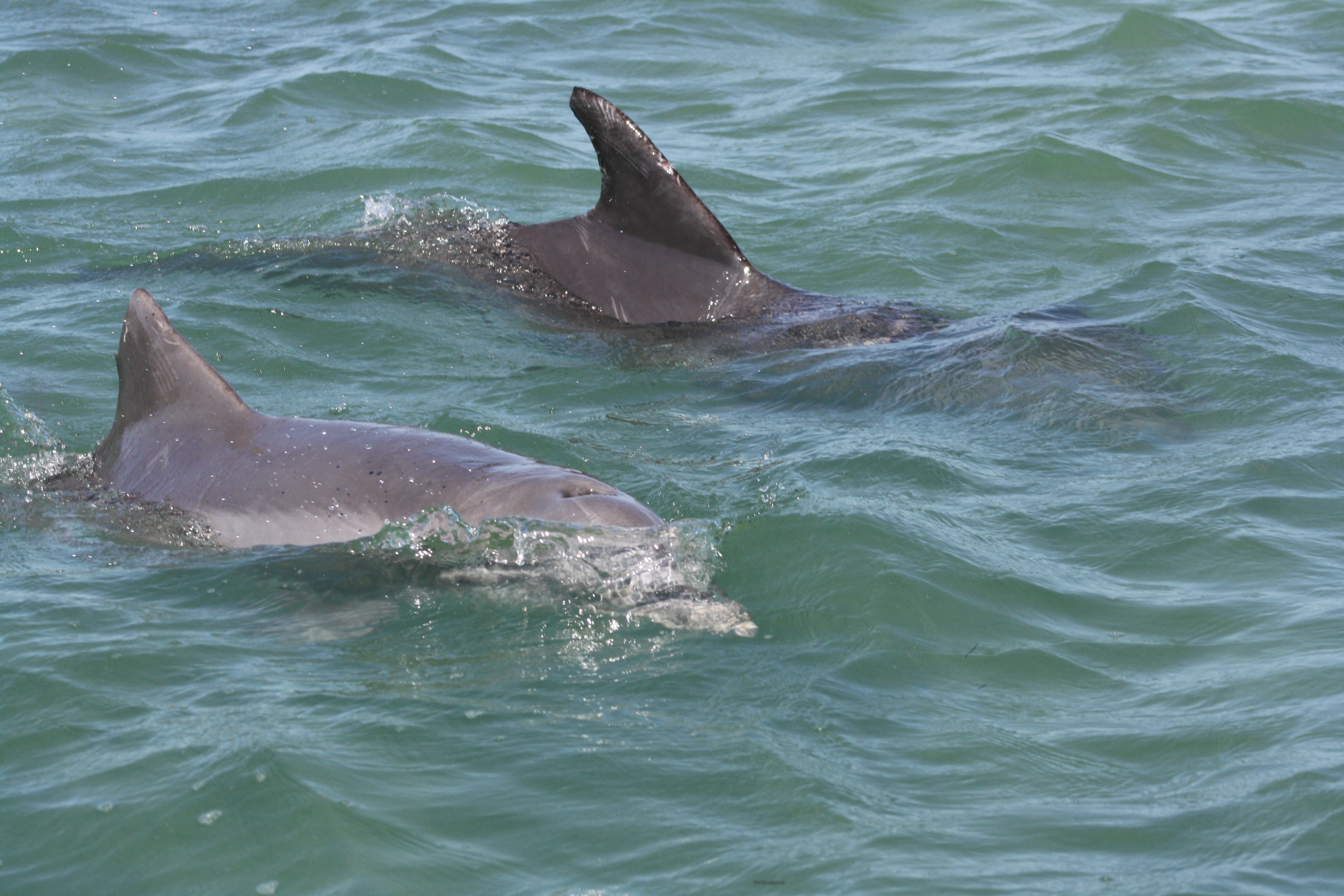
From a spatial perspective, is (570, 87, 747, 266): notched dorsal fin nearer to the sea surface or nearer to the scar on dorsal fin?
the sea surface

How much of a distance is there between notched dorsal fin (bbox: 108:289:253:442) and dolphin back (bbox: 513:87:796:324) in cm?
302

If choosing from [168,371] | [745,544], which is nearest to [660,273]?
[745,544]

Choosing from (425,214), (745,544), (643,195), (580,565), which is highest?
(643,195)

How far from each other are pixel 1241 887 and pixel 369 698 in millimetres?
2499

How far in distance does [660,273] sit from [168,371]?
3.37m

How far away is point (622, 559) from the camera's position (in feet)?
15.3

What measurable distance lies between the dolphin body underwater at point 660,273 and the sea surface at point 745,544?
242 mm

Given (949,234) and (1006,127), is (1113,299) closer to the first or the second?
(949,234)

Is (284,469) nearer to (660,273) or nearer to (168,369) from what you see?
(168,369)

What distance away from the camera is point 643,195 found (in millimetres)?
8023

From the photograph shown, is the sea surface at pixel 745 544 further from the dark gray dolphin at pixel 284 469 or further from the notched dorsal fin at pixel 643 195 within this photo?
the notched dorsal fin at pixel 643 195

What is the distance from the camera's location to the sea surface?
365 centimetres

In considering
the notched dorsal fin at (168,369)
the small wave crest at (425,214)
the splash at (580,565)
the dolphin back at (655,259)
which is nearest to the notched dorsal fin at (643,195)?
the dolphin back at (655,259)

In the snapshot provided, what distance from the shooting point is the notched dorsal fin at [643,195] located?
772 centimetres
